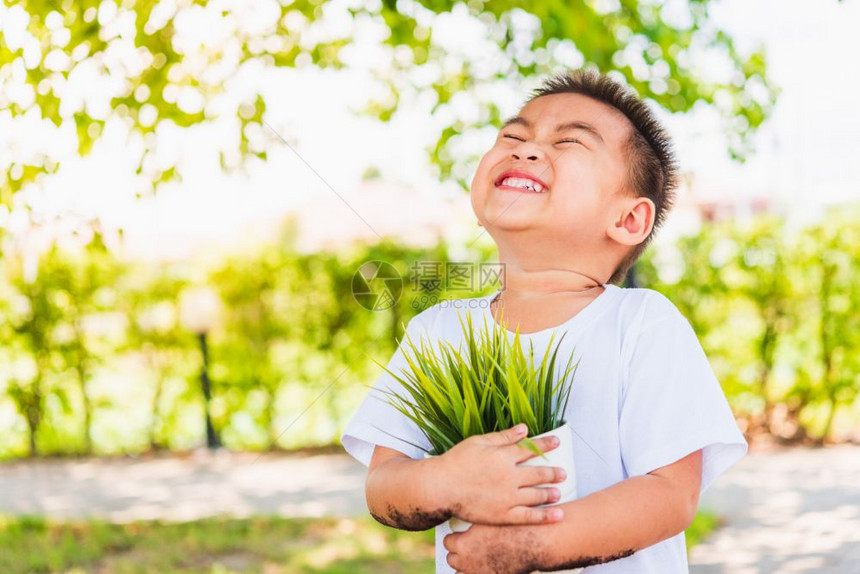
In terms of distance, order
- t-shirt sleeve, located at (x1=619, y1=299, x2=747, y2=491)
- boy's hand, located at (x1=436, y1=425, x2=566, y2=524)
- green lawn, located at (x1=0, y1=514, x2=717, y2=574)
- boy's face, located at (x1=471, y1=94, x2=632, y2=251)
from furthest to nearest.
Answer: green lawn, located at (x1=0, y1=514, x2=717, y2=574) → boy's face, located at (x1=471, y1=94, x2=632, y2=251) → t-shirt sleeve, located at (x1=619, y1=299, x2=747, y2=491) → boy's hand, located at (x1=436, y1=425, x2=566, y2=524)

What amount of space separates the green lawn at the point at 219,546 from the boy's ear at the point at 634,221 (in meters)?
2.82

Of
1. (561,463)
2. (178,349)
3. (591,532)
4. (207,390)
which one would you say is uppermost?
(561,463)

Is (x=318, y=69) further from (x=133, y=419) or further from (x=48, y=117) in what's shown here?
(x=133, y=419)

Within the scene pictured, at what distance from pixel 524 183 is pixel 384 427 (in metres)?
0.53

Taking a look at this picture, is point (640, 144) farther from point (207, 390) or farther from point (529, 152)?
point (207, 390)

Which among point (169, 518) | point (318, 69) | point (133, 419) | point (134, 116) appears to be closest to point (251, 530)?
point (169, 518)

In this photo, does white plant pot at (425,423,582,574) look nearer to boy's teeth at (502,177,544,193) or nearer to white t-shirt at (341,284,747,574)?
white t-shirt at (341,284,747,574)

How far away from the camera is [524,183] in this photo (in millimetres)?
1608

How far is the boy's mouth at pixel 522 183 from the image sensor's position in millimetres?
1593

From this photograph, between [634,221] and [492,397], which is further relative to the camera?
[634,221]

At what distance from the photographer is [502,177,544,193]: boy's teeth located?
1.59 metres

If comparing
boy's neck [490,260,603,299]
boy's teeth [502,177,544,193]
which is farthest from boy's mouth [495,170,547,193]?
boy's neck [490,260,603,299]

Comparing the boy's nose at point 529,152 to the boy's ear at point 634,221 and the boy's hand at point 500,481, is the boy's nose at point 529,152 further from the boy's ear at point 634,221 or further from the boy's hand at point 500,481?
the boy's hand at point 500,481

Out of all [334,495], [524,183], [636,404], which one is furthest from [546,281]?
[334,495]
